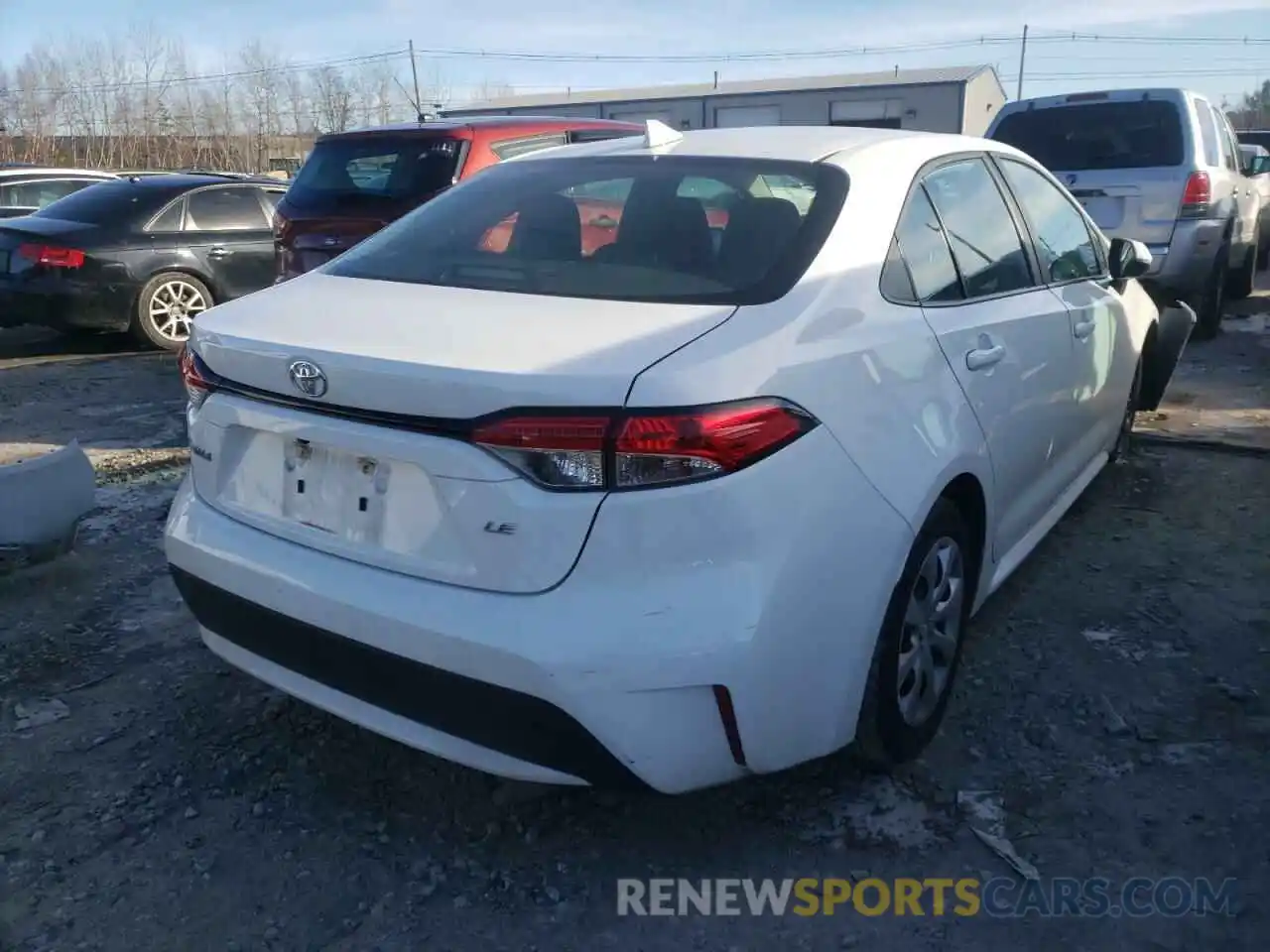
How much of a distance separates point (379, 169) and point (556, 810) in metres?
4.81

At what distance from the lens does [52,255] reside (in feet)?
26.8

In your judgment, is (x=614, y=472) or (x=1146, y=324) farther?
(x=1146, y=324)

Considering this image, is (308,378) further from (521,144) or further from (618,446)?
(521,144)

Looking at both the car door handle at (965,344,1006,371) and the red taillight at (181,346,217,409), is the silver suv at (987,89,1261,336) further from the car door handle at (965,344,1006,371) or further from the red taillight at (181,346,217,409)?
the red taillight at (181,346,217,409)

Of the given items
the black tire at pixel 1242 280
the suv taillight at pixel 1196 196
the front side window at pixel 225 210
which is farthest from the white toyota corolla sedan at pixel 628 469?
the black tire at pixel 1242 280

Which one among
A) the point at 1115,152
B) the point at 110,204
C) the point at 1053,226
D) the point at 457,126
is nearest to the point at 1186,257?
the point at 1115,152

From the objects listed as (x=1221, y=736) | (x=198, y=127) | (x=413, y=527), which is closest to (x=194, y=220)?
(x=413, y=527)

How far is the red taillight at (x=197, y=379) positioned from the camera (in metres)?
2.54

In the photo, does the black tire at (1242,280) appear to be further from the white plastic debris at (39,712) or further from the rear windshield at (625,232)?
the white plastic debris at (39,712)

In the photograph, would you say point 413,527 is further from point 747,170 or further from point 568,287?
point 747,170

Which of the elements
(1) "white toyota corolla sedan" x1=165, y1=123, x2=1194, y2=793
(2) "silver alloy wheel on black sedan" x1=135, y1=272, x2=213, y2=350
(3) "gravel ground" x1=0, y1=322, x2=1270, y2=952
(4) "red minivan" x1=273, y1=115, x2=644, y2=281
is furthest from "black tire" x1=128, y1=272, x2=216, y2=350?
(1) "white toyota corolla sedan" x1=165, y1=123, x2=1194, y2=793

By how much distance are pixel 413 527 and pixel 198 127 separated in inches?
2258

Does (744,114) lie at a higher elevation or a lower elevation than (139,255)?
higher

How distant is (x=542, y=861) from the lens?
98.7 inches
